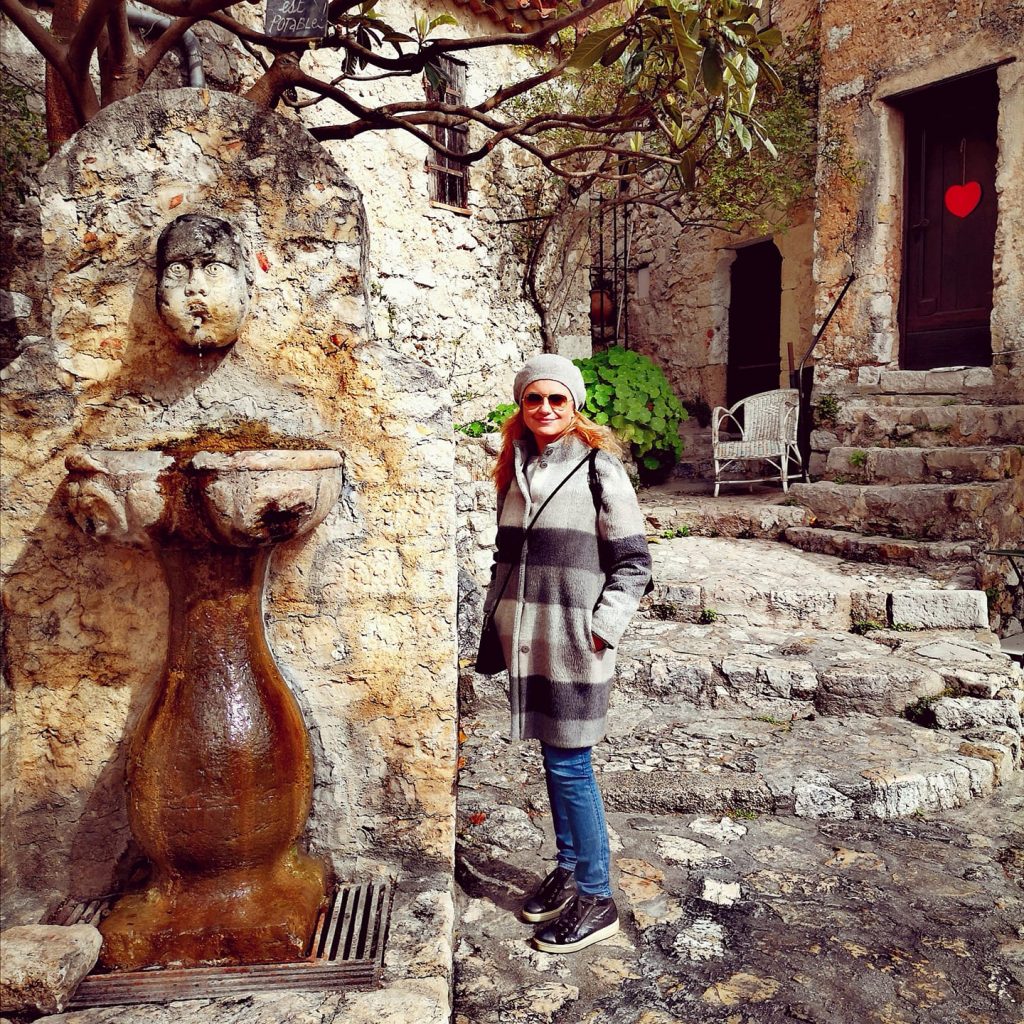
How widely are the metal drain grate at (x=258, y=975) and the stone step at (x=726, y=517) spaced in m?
4.71

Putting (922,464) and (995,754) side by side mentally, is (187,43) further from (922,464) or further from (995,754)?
(922,464)

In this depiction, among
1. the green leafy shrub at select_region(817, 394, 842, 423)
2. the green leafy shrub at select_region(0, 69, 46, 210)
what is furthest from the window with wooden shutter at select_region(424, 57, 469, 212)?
the green leafy shrub at select_region(817, 394, 842, 423)

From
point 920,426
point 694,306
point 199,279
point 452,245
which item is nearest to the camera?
point 199,279

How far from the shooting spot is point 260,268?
207 centimetres

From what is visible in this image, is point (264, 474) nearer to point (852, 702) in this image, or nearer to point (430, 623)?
point (430, 623)

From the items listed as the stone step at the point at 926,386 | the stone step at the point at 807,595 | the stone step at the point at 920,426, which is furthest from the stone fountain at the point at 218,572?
the stone step at the point at 926,386

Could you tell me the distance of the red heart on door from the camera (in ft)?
22.0

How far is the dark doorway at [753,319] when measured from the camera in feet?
31.8

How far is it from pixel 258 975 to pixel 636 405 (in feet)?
22.3

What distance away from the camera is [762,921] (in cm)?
232

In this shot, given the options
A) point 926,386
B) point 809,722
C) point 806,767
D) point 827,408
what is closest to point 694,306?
point 827,408

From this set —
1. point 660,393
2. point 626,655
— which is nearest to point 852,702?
→ point 626,655

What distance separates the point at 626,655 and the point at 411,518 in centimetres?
227

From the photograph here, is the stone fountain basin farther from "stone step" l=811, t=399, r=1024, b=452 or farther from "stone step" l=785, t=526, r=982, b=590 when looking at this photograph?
"stone step" l=811, t=399, r=1024, b=452
